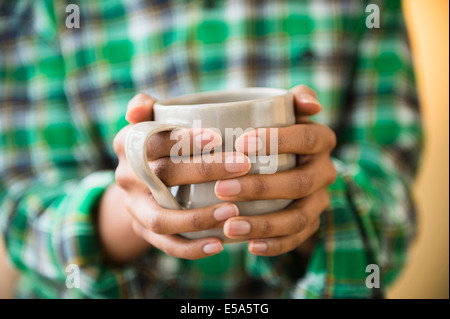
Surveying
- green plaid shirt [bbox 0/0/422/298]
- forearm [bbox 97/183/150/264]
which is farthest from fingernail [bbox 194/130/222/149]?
green plaid shirt [bbox 0/0/422/298]

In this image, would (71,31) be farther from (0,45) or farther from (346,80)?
(346,80)

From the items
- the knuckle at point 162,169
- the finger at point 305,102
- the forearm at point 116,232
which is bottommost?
the forearm at point 116,232

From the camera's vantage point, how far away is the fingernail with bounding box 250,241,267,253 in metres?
0.28

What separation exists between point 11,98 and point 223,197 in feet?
1.41

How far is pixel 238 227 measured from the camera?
0.83 ft

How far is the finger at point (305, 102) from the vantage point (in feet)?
0.93

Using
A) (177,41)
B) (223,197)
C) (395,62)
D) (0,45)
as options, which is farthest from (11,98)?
(395,62)

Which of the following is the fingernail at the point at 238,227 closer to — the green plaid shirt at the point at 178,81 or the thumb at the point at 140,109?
the thumb at the point at 140,109

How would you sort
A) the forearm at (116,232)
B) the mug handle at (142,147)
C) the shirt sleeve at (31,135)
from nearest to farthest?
the mug handle at (142,147) < the forearm at (116,232) < the shirt sleeve at (31,135)

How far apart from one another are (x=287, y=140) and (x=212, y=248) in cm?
9

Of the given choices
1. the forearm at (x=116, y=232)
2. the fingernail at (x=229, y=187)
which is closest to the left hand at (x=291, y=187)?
the fingernail at (x=229, y=187)

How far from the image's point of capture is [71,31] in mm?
517

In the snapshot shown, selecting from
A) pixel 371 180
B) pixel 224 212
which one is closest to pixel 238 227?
pixel 224 212

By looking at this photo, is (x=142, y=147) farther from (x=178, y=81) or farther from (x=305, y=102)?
(x=178, y=81)
